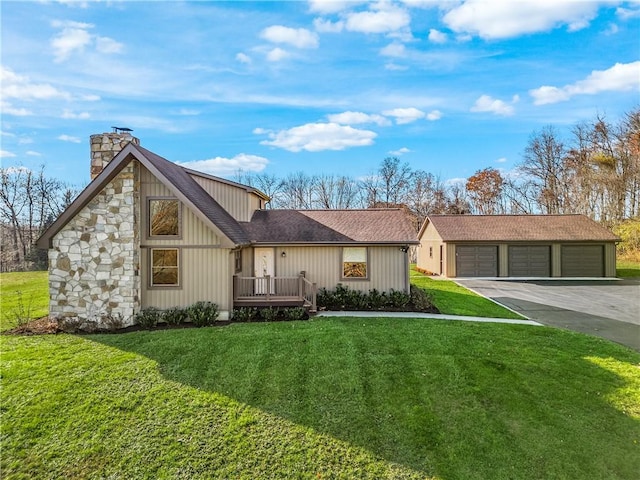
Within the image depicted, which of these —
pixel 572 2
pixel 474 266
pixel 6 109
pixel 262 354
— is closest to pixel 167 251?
pixel 262 354

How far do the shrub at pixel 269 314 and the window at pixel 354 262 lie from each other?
3.56 m

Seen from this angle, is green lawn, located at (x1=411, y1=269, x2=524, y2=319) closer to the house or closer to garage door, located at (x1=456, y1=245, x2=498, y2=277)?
garage door, located at (x1=456, y1=245, x2=498, y2=277)

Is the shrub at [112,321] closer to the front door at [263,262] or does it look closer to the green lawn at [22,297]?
the green lawn at [22,297]

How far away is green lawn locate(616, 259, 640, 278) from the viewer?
23406 mm

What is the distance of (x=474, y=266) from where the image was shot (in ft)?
74.7

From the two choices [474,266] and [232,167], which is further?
[232,167]

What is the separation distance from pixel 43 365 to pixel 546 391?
10562 millimetres

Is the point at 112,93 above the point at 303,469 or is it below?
above

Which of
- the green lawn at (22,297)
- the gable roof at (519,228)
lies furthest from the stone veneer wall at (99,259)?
the gable roof at (519,228)

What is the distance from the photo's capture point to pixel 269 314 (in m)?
11.1

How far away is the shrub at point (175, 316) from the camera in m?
10.5

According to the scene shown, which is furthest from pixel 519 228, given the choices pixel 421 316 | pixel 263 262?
pixel 263 262

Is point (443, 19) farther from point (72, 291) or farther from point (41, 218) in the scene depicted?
point (41, 218)

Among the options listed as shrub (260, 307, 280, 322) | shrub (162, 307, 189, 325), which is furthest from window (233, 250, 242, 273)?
shrub (162, 307, 189, 325)
